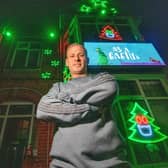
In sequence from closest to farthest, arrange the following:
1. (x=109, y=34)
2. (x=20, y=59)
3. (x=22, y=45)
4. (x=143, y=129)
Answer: (x=143, y=129), (x=109, y=34), (x=20, y=59), (x=22, y=45)

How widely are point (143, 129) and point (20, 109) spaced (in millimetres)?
3405

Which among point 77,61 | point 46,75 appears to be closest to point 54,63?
point 46,75

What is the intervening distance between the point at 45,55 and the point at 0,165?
13.1ft

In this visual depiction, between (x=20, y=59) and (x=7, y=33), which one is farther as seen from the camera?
(x=7, y=33)

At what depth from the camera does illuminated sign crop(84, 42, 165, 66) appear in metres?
6.59

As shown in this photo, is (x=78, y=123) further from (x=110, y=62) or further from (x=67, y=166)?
(x=110, y=62)

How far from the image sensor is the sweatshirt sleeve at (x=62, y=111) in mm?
1549

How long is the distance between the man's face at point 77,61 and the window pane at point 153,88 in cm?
457

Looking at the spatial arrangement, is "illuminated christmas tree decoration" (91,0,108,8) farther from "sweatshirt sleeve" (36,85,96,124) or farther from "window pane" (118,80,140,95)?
"sweatshirt sleeve" (36,85,96,124)

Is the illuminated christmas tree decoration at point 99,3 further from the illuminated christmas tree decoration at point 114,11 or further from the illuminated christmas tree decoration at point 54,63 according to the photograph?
the illuminated christmas tree decoration at point 54,63

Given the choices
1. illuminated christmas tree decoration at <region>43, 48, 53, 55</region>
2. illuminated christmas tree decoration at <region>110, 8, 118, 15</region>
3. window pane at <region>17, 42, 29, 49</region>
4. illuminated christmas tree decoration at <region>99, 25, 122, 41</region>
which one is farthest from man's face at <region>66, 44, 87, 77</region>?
illuminated christmas tree decoration at <region>110, 8, 118, 15</region>

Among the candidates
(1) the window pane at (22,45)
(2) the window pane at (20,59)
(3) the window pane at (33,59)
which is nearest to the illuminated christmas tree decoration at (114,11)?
(3) the window pane at (33,59)

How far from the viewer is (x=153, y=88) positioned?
650 centimetres

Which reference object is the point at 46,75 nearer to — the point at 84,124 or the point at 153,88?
the point at 153,88
